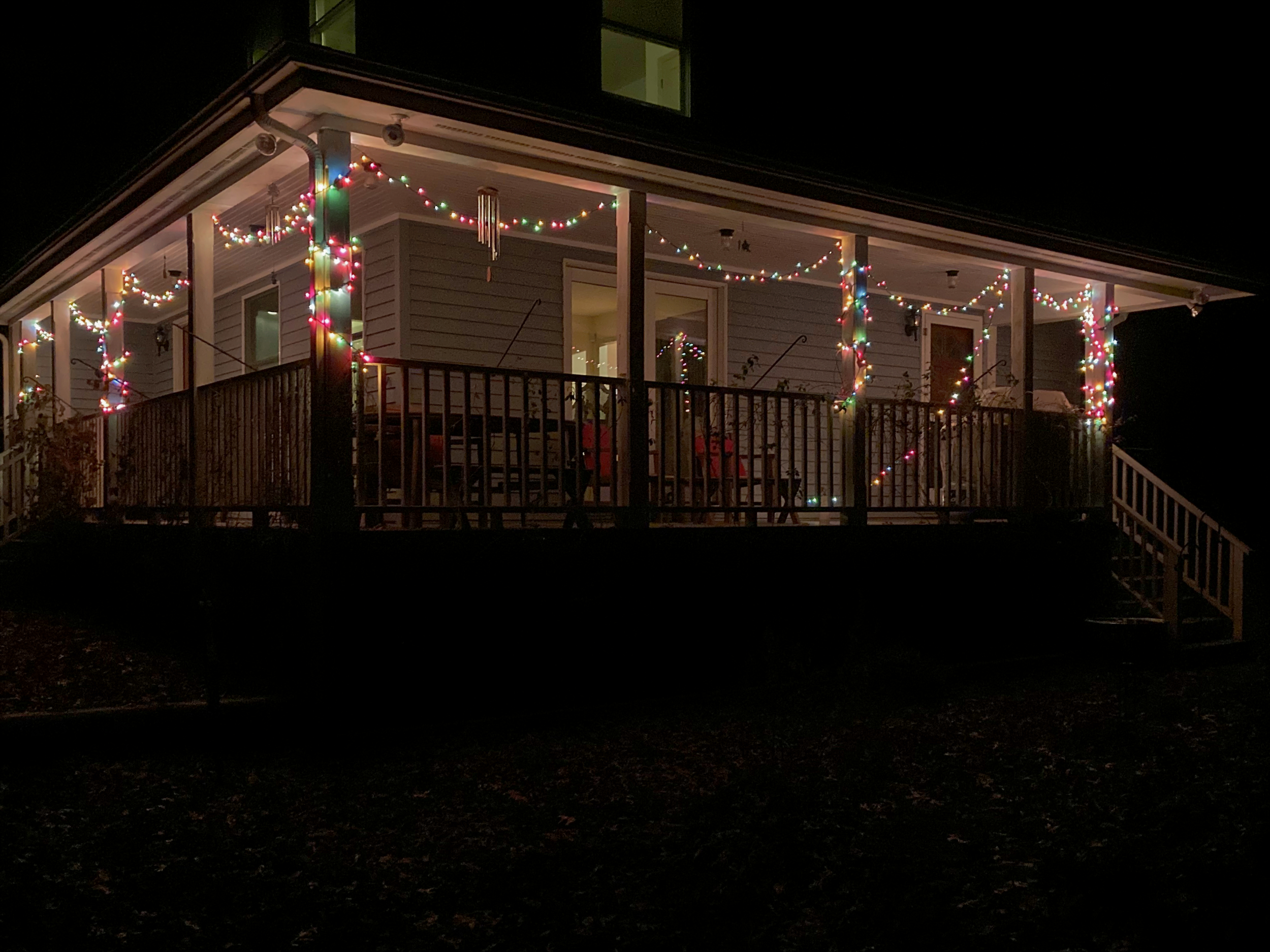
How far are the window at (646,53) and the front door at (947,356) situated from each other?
5599 millimetres

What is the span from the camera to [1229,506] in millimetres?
16703

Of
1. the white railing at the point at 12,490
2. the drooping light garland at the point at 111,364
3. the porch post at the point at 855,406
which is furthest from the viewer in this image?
the white railing at the point at 12,490

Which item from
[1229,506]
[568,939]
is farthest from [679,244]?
[1229,506]

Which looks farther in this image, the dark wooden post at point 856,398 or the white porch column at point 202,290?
the dark wooden post at point 856,398

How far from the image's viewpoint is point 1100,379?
38.6 feet

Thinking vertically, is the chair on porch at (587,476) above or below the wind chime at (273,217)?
below

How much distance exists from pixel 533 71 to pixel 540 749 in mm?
5672

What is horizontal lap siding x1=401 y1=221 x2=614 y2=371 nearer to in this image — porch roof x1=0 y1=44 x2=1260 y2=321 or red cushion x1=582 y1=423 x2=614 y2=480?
porch roof x1=0 y1=44 x2=1260 y2=321

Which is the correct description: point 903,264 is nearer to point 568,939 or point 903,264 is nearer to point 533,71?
point 533,71

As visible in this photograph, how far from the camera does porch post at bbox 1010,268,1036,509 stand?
1065 centimetres

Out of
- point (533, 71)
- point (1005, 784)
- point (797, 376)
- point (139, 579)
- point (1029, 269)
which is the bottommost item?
point (1005, 784)

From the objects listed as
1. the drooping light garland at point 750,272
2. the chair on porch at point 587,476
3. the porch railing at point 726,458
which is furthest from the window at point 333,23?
the porch railing at point 726,458

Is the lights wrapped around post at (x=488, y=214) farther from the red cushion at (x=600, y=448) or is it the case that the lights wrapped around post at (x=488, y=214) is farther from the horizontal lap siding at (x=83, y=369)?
the horizontal lap siding at (x=83, y=369)

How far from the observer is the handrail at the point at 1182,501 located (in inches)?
430
